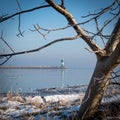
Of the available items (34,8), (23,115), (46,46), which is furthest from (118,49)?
(23,115)

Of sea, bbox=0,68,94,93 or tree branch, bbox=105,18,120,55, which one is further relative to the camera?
sea, bbox=0,68,94,93

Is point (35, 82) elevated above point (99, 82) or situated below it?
above

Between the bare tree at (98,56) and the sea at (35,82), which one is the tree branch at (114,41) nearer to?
the bare tree at (98,56)

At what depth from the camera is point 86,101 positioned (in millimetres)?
4953

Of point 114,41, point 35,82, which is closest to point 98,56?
point 114,41

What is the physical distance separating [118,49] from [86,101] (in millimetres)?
1106

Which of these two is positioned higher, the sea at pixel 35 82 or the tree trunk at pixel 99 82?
the sea at pixel 35 82

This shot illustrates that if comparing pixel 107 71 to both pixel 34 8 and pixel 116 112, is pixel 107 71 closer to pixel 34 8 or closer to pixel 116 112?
pixel 116 112

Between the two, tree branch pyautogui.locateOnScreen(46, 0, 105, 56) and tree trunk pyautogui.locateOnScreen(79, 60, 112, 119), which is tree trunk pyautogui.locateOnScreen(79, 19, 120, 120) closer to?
tree trunk pyautogui.locateOnScreen(79, 60, 112, 119)

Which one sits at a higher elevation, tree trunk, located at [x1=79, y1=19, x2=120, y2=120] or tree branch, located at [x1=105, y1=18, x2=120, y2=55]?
tree branch, located at [x1=105, y1=18, x2=120, y2=55]

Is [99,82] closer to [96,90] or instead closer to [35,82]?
[96,90]

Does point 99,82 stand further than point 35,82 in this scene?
No

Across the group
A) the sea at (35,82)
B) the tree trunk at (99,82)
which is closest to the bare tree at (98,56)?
the tree trunk at (99,82)

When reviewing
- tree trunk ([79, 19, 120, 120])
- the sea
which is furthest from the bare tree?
the sea
